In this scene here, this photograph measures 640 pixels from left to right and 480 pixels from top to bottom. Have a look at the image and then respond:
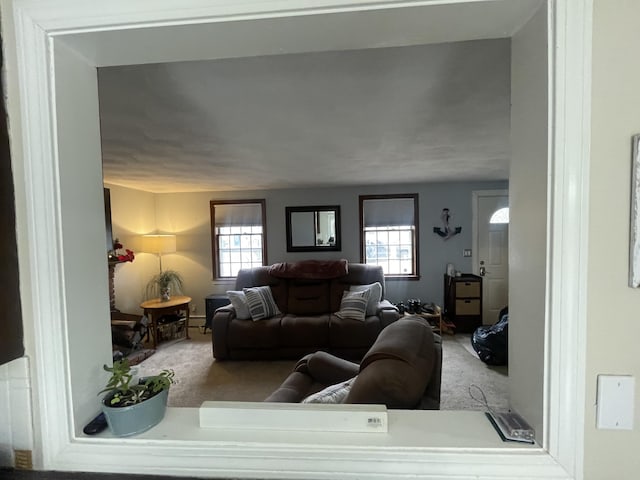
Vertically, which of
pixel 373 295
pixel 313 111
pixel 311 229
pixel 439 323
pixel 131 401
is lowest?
pixel 439 323

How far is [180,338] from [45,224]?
4269 millimetres

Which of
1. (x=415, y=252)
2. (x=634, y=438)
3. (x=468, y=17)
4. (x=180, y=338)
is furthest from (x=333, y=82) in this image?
(x=180, y=338)

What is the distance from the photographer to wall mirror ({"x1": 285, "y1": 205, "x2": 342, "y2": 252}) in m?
4.84

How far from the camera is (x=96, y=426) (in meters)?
0.71

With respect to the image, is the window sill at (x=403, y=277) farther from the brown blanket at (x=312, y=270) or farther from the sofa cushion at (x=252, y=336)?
the sofa cushion at (x=252, y=336)

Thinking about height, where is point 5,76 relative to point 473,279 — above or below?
above

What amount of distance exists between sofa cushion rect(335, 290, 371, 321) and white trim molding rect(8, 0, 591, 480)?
3005 mm

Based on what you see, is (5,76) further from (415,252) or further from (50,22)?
(415,252)

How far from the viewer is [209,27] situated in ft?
2.07

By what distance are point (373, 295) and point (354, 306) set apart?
1.06 feet

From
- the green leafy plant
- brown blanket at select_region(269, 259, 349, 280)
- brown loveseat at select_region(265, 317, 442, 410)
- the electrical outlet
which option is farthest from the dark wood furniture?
the electrical outlet

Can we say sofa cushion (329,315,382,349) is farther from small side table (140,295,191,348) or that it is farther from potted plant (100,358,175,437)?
potted plant (100,358,175,437)

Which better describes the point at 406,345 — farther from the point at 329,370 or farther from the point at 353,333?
the point at 353,333

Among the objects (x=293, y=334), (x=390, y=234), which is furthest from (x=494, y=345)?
(x=293, y=334)
